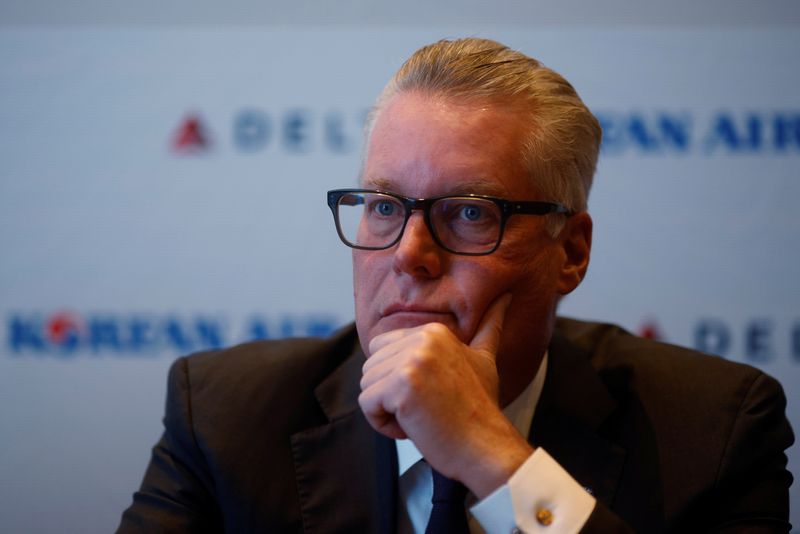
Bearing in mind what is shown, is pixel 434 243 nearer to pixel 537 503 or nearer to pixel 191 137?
pixel 537 503

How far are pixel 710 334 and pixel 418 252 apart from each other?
1.38 meters

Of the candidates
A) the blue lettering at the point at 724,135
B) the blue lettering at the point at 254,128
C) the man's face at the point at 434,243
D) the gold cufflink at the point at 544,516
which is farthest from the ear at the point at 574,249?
the blue lettering at the point at 254,128

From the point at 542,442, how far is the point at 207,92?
5.00 feet

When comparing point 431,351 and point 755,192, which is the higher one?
point 755,192

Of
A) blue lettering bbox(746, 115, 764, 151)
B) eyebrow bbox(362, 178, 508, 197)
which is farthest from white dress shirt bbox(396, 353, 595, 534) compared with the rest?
blue lettering bbox(746, 115, 764, 151)

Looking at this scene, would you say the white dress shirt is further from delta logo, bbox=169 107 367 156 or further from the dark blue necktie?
delta logo, bbox=169 107 367 156

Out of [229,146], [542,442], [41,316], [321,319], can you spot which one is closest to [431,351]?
[542,442]

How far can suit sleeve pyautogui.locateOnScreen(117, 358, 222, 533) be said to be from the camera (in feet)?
5.69

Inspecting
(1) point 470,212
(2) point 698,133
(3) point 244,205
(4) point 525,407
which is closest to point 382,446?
(4) point 525,407

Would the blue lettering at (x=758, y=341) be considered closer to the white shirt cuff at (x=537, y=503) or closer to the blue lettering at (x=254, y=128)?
the white shirt cuff at (x=537, y=503)

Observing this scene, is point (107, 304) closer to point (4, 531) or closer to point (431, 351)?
point (4, 531)

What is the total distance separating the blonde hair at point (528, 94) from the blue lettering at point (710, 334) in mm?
890

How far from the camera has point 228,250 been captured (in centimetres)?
238

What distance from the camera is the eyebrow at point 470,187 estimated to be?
60.8 inches
